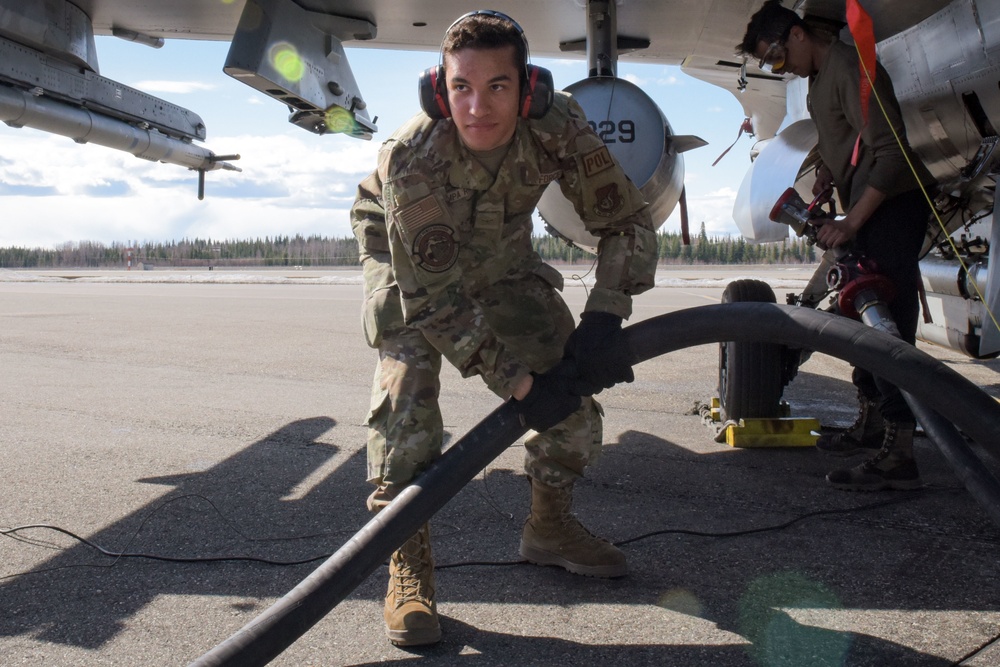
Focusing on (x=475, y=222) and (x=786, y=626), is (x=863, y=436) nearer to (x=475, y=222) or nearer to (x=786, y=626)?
(x=786, y=626)

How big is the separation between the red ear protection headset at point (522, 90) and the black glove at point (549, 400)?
747 millimetres

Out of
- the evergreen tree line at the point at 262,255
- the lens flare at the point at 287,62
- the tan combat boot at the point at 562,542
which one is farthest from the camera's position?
the evergreen tree line at the point at 262,255

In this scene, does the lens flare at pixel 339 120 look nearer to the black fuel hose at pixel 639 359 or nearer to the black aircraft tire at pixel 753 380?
the black aircraft tire at pixel 753 380

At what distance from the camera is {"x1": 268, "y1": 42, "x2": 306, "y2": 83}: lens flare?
4.89m

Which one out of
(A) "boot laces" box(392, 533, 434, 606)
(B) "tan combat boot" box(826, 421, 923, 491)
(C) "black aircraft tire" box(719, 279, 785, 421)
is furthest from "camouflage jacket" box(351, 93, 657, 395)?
(C) "black aircraft tire" box(719, 279, 785, 421)

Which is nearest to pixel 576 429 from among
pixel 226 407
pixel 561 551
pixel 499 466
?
pixel 561 551

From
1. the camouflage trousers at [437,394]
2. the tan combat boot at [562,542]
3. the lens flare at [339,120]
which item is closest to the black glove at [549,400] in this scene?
the camouflage trousers at [437,394]

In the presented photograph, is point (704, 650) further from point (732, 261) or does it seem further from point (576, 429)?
point (732, 261)

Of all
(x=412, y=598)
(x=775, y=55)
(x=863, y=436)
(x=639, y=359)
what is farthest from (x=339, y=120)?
(x=412, y=598)

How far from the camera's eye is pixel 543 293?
294 centimetres

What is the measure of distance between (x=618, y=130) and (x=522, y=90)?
2166 millimetres

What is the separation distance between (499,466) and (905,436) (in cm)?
179

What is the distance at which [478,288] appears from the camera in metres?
2.86

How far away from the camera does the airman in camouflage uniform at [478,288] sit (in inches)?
94.4
